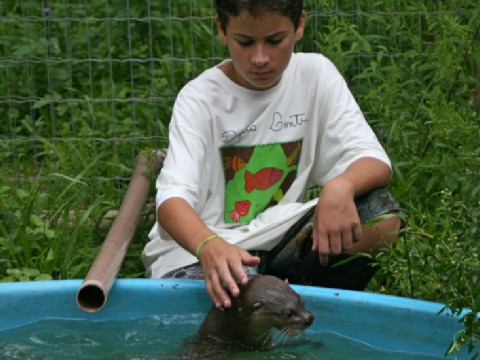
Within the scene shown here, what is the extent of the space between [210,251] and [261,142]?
98cm

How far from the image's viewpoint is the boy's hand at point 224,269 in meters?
4.20

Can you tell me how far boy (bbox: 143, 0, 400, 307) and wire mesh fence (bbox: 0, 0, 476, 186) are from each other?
1022 millimetres

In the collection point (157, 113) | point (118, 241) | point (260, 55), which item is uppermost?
point (260, 55)

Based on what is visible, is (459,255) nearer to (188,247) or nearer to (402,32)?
(188,247)

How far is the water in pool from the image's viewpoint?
4496mm

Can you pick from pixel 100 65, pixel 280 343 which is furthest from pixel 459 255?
pixel 100 65

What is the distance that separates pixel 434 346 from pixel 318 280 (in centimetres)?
78

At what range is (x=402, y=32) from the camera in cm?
632

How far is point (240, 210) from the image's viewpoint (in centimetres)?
518

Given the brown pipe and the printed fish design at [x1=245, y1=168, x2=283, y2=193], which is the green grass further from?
the printed fish design at [x1=245, y1=168, x2=283, y2=193]

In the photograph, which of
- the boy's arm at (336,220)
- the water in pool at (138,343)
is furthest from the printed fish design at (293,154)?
the water in pool at (138,343)

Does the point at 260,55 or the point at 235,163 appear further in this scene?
the point at 235,163

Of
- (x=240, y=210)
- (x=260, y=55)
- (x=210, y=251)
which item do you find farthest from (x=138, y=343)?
(x=260, y=55)

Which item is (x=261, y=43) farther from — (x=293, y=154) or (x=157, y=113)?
(x=157, y=113)
